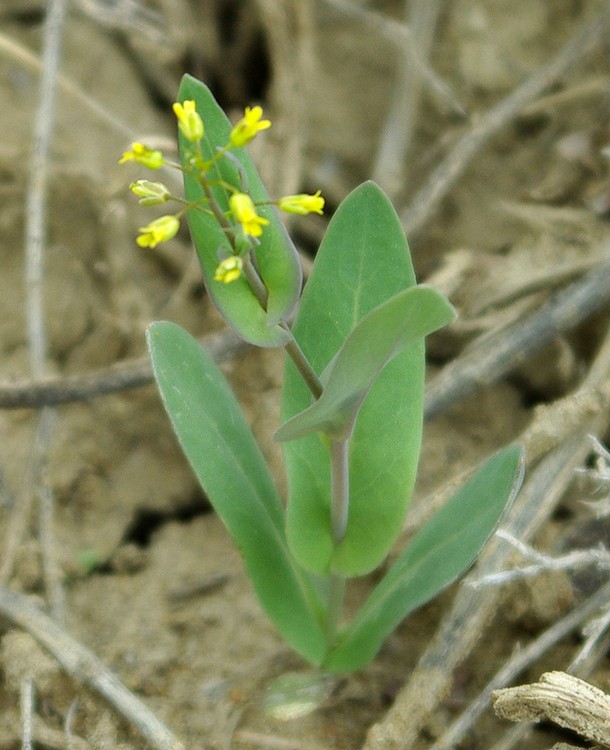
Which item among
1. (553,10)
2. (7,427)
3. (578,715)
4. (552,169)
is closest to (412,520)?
(578,715)

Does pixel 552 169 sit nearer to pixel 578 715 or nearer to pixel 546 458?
pixel 546 458

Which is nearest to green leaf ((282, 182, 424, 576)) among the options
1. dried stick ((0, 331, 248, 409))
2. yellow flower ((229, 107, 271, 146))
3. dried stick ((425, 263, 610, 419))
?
yellow flower ((229, 107, 271, 146))

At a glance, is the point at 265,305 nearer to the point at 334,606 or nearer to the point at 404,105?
the point at 334,606

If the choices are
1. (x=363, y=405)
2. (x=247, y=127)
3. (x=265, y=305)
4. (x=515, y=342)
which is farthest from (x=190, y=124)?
(x=515, y=342)

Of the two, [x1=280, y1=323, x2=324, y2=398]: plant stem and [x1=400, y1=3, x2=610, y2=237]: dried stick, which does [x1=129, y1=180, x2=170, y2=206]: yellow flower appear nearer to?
[x1=280, y1=323, x2=324, y2=398]: plant stem

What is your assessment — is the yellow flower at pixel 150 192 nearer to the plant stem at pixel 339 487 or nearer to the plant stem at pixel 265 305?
the plant stem at pixel 265 305

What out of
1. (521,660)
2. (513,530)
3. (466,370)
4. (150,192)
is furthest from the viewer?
(466,370)

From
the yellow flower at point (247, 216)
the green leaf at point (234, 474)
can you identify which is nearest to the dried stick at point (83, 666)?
the green leaf at point (234, 474)
